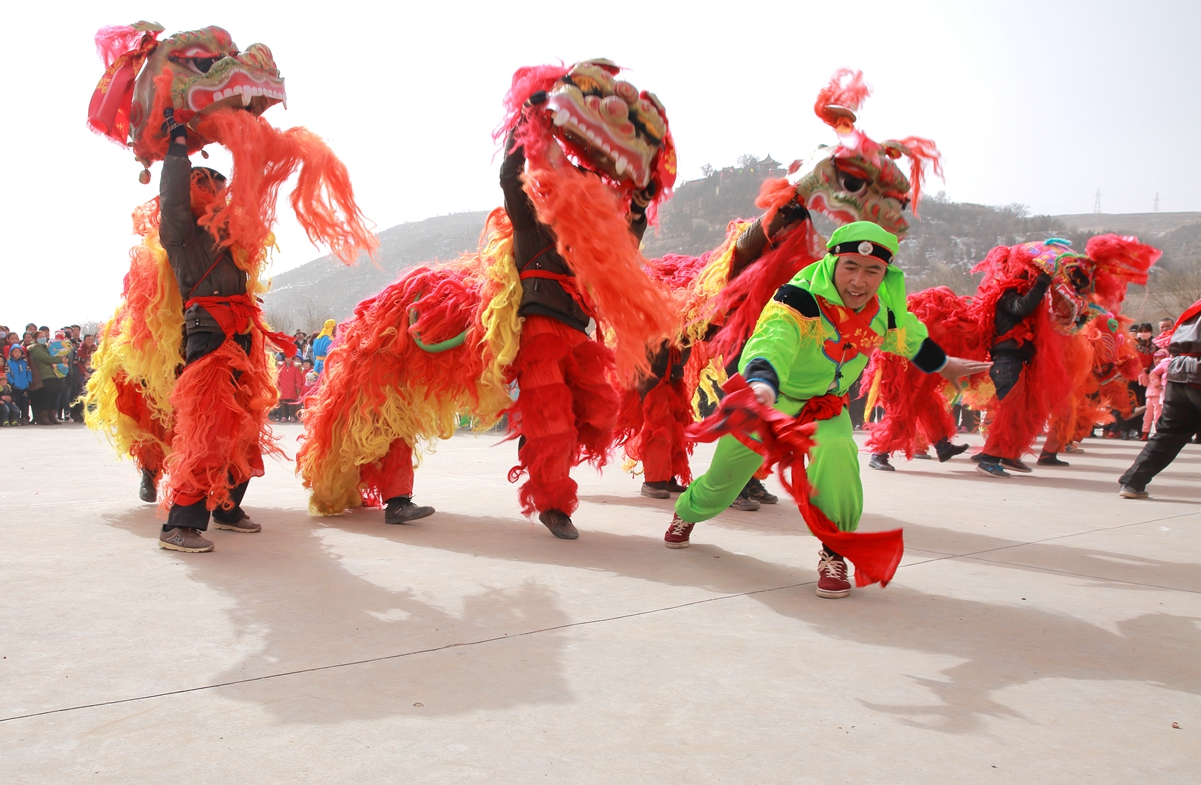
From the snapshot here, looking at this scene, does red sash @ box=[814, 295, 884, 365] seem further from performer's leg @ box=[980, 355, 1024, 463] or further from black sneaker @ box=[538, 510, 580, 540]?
performer's leg @ box=[980, 355, 1024, 463]

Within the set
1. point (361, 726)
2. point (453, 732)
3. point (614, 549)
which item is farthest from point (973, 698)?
point (614, 549)

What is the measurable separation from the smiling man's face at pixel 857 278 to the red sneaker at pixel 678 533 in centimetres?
128

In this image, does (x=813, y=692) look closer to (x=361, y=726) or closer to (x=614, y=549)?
(x=361, y=726)

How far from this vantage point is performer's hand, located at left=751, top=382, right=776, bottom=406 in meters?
3.12

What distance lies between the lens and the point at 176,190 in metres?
3.84

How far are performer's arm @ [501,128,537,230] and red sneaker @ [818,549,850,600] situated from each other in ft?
6.64

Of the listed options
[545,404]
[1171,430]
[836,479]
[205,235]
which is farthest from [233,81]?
[1171,430]

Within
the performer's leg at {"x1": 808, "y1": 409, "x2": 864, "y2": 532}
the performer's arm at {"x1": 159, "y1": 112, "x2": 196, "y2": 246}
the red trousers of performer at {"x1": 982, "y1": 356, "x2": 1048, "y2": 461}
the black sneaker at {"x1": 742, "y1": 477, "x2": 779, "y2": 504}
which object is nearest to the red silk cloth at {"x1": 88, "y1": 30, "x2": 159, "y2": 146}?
the performer's arm at {"x1": 159, "y1": 112, "x2": 196, "y2": 246}

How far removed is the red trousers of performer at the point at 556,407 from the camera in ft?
13.6

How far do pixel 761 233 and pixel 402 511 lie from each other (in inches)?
95.7

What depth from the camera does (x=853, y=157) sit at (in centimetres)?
435

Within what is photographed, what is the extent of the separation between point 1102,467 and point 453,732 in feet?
28.2

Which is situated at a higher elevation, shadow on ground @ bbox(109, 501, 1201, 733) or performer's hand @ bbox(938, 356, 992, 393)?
performer's hand @ bbox(938, 356, 992, 393)

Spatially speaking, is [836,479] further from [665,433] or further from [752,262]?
[665,433]
